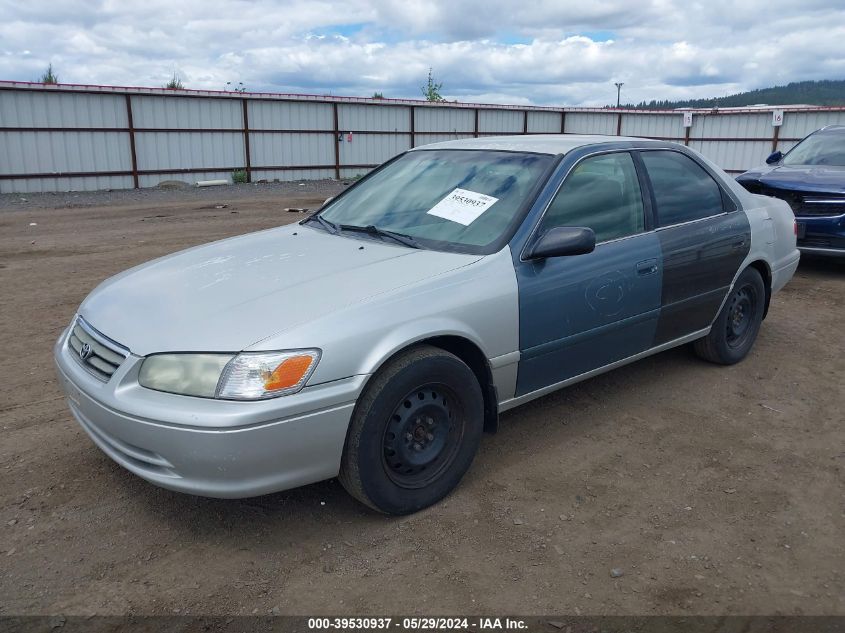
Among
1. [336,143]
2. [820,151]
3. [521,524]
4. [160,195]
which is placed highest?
[336,143]

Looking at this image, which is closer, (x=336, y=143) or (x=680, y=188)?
(x=680, y=188)

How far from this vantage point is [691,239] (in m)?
4.35

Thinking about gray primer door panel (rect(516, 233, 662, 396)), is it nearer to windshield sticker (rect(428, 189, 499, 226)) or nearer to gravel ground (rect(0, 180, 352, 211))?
windshield sticker (rect(428, 189, 499, 226))

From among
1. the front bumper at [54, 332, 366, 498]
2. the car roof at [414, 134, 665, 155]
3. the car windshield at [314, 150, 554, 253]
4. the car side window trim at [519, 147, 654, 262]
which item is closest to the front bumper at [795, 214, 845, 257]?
the car roof at [414, 134, 665, 155]

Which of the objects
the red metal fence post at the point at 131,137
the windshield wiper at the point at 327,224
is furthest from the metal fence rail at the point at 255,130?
the windshield wiper at the point at 327,224

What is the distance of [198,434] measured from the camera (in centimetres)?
258

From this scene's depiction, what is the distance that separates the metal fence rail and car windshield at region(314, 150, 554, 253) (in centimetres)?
1794

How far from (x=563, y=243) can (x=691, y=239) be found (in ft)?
4.50

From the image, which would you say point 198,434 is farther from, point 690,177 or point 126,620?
point 690,177

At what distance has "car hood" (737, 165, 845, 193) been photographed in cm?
792

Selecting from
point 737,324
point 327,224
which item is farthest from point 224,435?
point 737,324

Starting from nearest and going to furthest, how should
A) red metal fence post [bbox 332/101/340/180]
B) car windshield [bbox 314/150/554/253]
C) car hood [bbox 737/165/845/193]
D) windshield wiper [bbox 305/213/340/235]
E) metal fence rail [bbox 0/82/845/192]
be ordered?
car windshield [bbox 314/150/554/253] < windshield wiper [bbox 305/213/340/235] < car hood [bbox 737/165/845/193] < metal fence rail [bbox 0/82/845/192] < red metal fence post [bbox 332/101/340/180]

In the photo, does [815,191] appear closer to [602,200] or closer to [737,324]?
[737,324]

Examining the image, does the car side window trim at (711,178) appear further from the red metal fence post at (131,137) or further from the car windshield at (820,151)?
the red metal fence post at (131,137)
